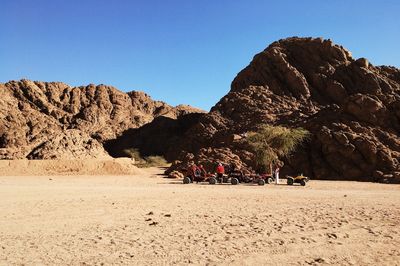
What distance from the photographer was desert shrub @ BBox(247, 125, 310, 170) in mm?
36469

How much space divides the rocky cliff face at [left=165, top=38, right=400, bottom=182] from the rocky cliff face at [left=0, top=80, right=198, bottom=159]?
71.5 feet

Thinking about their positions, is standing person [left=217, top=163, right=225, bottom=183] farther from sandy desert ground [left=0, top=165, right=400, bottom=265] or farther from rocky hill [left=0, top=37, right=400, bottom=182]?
sandy desert ground [left=0, top=165, right=400, bottom=265]

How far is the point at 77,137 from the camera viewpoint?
61188 millimetres

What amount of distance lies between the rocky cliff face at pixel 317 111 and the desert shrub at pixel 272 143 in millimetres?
2426

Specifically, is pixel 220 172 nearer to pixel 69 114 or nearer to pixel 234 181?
pixel 234 181

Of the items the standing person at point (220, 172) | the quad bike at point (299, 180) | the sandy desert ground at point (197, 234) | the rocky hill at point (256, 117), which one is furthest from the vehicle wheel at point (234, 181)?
the sandy desert ground at point (197, 234)

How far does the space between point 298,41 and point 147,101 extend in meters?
58.0

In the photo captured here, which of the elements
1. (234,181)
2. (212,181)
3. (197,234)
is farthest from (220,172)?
(197,234)

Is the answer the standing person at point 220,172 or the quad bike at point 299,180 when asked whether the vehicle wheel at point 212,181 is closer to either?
the standing person at point 220,172

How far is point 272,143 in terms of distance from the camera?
3838cm

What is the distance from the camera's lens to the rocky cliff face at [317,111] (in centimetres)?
3812

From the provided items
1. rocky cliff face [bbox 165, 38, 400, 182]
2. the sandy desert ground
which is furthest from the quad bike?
the sandy desert ground

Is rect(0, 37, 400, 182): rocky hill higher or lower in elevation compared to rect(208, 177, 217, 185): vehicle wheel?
higher

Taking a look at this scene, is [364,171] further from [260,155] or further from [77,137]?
[77,137]
